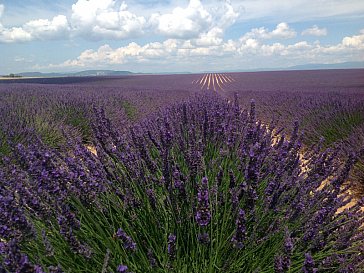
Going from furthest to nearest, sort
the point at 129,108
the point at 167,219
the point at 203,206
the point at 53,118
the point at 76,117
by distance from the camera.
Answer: the point at 129,108
the point at 76,117
the point at 53,118
the point at 167,219
the point at 203,206

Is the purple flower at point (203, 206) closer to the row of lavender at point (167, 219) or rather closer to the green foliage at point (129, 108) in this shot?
the row of lavender at point (167, 219)

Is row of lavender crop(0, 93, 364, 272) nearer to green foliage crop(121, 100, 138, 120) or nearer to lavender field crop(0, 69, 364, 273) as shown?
lavender field crop(0, 69, 364, 273)

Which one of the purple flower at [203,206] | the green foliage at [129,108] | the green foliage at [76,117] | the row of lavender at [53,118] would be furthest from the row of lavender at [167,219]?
the green foliage at [129,108]

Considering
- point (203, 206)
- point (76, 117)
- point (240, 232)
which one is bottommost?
point (76, 117)

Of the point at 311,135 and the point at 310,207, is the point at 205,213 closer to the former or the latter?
the point at 310,207

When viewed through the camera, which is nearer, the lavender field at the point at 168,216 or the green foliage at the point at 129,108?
the lavender field at the point at 168,216

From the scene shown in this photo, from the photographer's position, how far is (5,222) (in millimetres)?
1019

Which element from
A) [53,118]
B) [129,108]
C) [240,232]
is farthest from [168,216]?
[129,108]

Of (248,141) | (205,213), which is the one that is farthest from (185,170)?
(205,213)

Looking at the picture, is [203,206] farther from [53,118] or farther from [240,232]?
[53,118]

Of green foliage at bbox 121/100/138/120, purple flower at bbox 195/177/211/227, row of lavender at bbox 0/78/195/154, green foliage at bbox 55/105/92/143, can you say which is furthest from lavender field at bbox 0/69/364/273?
green foliage at bbox 121/100/138/120

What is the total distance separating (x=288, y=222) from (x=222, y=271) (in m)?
0.51

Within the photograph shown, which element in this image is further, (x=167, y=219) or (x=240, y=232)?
(x=167, y=219)

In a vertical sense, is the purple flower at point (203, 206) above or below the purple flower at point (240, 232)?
above
